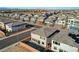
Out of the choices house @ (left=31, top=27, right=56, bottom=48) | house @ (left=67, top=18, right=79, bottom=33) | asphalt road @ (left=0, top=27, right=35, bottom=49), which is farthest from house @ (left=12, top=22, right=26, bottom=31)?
house @ (left=67, top=18, right=79, bottom=33)

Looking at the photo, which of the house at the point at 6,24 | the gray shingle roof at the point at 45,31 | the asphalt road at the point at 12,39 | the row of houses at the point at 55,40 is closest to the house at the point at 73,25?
the row of houses at the point at 55,40

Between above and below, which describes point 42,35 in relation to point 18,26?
below

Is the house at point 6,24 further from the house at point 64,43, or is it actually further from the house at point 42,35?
the house at point 64,43

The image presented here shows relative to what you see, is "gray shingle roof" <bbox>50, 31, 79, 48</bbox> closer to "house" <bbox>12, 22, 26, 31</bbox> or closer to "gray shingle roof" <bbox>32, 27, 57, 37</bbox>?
"gray shingle roof" <bbox>32, 27, 57, 37</bbox>

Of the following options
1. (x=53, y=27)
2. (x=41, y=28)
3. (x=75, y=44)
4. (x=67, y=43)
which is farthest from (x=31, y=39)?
(x=75, y=44)

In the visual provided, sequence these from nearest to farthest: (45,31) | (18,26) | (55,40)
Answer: (18,26), (55,40), (45,31)

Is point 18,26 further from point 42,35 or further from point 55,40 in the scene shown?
point 55,40

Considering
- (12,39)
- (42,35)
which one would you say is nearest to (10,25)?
(12,39)
